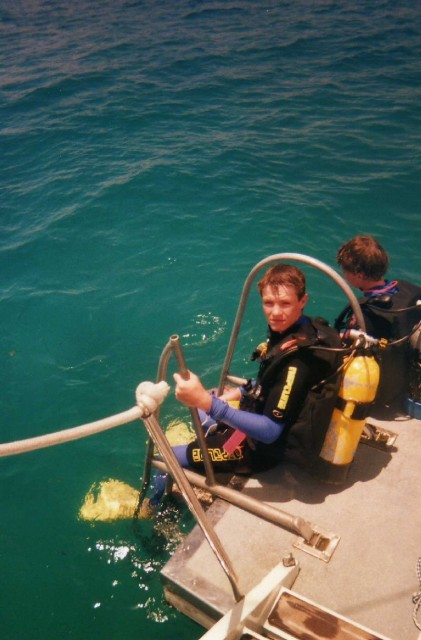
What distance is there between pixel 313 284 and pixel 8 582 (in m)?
6.16

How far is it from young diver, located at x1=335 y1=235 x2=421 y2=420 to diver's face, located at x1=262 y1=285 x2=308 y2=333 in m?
0.85

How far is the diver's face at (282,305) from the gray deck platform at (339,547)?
1.41 metres

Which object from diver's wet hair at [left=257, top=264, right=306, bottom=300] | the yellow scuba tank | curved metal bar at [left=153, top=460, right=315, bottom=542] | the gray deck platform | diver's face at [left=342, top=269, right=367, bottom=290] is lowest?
the gray deck platform

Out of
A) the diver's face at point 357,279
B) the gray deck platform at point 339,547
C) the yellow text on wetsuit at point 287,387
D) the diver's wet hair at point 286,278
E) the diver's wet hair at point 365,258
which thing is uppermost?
the diver's wet hair at point 286,278

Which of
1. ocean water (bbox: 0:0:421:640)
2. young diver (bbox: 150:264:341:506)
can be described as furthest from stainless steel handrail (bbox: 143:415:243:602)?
ocean water (bbox: 0:0:421:640)

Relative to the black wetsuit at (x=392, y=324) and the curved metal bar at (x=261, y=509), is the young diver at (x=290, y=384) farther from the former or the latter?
the black wetsuit at (x=392, y=324)

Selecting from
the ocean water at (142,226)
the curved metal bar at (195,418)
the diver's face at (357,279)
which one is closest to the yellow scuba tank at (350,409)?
the curved metal bar at (195,418)

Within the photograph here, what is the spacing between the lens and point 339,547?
3.19 m

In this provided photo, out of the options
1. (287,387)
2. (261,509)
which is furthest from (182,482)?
(261,509)

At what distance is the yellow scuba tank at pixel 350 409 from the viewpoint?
3.10 metres

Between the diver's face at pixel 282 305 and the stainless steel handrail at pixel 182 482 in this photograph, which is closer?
the stainless steel handrail at pixel 182 482

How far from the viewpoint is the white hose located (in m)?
1.68

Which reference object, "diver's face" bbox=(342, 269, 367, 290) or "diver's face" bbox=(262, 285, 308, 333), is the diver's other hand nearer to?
"diver's face" bbox=(262, 285, 308, 333)

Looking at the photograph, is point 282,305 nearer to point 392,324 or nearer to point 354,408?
point 354,408
